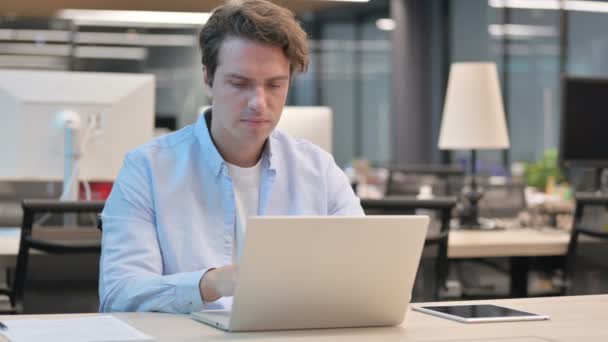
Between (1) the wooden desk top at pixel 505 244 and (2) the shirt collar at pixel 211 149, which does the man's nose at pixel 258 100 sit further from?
(1) the wooden desk top at pixel 505 244

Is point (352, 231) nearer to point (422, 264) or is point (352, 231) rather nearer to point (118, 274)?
point (118, 274)

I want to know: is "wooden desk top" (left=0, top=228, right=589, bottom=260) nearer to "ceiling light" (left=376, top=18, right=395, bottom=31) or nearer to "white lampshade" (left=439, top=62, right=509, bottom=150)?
"white lampshade" (left=439, top=62, right=509, bottom=150)

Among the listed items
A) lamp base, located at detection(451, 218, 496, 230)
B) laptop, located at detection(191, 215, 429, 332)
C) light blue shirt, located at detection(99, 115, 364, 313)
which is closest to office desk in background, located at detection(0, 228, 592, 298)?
lamp base, located at detection(451, 218, 496, 230)

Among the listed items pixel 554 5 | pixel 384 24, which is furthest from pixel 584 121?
pixel 384 24

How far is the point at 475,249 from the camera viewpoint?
11.8 feet

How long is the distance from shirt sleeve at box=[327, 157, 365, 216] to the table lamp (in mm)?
2200

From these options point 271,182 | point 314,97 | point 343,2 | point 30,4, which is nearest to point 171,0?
→ point 343,2

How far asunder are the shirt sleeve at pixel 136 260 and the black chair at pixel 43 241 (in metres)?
0.78

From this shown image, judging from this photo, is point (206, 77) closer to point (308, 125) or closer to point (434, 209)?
point (434, 209)

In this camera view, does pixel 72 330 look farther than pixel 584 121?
No

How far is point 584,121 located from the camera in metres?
4.53

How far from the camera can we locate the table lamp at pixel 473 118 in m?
4.33

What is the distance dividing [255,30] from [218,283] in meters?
0.52

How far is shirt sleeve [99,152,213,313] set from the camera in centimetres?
181
